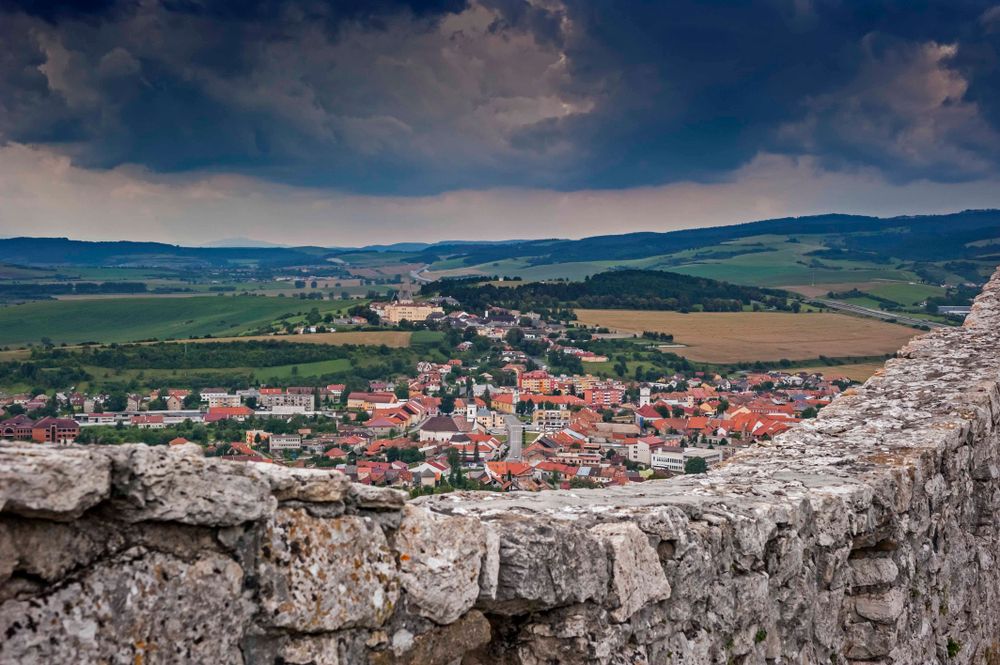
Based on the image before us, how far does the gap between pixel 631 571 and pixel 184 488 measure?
2314 millimetres

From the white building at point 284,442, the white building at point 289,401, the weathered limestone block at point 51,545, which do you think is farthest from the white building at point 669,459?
the white building at point 289,401

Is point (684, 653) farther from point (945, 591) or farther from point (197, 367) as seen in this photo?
point (197, 367)

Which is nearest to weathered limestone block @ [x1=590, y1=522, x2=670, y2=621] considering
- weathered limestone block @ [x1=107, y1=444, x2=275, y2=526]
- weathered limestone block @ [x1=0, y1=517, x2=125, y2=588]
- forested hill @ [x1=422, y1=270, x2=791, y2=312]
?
weathered limestone block @ [x1=107, y1=444, x2=275, y2=526]

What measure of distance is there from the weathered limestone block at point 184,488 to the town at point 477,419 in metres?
12.4

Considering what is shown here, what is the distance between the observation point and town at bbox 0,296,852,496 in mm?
26266

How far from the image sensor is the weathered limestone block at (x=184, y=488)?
330 cm

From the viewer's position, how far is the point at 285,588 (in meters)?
3.70

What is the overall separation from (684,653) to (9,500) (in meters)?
3.49

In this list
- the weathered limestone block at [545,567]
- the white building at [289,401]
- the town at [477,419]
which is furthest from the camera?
the white building at [289,401]

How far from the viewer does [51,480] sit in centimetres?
306

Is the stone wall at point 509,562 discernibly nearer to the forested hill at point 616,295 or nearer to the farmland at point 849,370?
the farmland at point 849,370

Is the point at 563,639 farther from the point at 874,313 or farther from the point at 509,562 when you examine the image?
the point at 874,313

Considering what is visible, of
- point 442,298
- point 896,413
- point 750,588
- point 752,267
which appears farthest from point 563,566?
point 752,267

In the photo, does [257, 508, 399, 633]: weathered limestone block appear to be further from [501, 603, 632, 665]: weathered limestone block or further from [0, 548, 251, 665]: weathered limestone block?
[501, 603, 632, 665]: weathered limestone block
